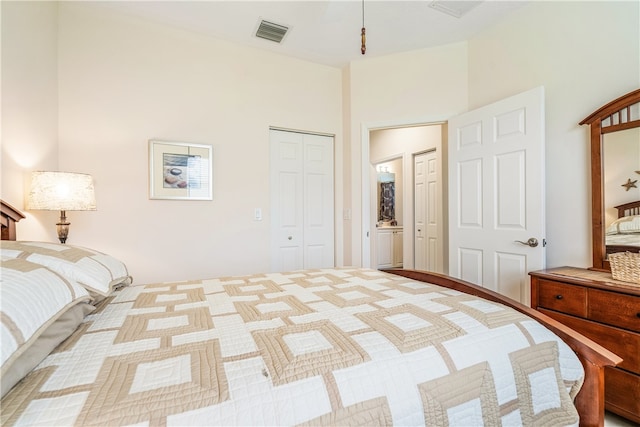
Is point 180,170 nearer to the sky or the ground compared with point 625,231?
nearer to the sky

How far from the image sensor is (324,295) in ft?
4.42

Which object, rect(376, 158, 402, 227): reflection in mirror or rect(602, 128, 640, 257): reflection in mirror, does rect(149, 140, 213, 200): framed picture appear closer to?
rect(602, 128, 640, 257): reflection in mirror

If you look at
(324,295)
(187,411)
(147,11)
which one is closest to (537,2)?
(324,295)

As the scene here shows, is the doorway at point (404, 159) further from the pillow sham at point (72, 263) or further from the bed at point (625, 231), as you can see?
the pillow sham at point (72, 263)

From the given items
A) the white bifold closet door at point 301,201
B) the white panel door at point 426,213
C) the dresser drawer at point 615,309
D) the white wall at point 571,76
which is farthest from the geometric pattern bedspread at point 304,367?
the white panel door at point 426,213

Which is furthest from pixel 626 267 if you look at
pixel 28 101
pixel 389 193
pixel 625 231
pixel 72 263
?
pixel 389 193

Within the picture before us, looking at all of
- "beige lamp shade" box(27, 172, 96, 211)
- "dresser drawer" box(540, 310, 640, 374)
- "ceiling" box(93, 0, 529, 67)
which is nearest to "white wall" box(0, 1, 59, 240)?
"beige lamp shade" box(27, 172, 96, 211)

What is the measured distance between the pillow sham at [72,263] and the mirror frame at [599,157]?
2677 millimetres

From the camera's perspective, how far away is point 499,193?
238 cm

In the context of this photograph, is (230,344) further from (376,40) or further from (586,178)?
(376,40)

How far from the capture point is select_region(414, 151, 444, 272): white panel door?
4004 millimetres

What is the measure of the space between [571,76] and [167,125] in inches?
123

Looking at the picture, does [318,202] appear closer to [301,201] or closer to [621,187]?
[301,201]

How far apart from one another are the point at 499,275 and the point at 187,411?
2.48m
